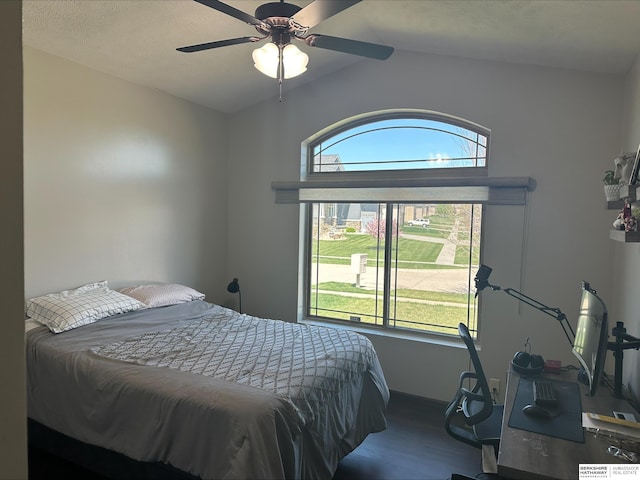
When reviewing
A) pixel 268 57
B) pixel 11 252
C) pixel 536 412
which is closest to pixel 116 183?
pixel 268 57

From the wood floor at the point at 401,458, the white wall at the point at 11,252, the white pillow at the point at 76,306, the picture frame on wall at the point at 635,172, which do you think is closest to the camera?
the white wall at the point at 11,252

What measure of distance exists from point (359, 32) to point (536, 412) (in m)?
2.82

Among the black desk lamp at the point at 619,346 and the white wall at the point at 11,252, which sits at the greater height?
the white wall at the point at 11,252

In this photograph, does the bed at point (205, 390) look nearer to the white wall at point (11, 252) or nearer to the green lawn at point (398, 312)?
the green lawn at point (398, 312)

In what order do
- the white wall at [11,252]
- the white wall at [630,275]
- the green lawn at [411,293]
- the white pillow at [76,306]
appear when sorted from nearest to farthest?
1. the white wall at [11,252]
2. the white wall at [630,275]
3. the white pillow at [76,306]
4. the green lawn at [411,293]

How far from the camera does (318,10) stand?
1.85m

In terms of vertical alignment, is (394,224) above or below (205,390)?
above

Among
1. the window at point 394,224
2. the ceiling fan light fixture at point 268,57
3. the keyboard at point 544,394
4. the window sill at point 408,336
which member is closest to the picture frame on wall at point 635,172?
the keyboard at point 544,394

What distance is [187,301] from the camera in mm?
3535

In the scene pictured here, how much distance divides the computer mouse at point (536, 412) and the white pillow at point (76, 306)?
8.58ft

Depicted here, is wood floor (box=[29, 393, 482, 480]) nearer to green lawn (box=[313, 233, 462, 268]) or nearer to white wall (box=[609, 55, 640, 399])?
white wall (box=[609, 55, 640, 399])

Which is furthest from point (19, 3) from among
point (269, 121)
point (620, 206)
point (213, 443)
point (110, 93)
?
point (269, 121)

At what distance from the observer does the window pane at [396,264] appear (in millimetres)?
3557

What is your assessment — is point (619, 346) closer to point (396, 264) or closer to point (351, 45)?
point (351, 45)
